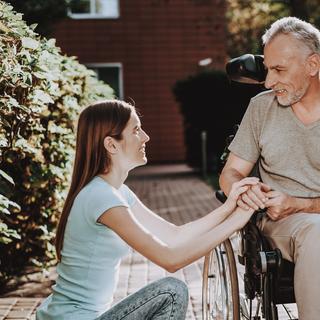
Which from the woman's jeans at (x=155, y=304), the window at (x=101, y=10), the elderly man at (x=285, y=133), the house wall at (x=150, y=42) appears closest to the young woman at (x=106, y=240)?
the woman's jeans at (x=155, y=304)

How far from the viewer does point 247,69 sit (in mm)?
4297

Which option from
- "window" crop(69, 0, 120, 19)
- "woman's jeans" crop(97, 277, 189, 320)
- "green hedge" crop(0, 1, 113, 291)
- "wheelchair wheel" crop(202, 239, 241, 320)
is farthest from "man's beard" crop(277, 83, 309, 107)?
"window" crop(69, 0, 120, 19)

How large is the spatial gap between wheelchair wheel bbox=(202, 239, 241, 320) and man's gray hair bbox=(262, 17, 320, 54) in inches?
42.5

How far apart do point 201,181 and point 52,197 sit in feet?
31.4

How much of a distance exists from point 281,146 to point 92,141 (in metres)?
1.15

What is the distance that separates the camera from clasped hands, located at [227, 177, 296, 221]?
11.7 feet

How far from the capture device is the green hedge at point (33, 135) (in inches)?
170

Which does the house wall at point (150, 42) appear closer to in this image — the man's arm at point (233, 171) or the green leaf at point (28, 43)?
the green leaf at point (28, 43)

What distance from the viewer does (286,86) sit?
12.9 ft

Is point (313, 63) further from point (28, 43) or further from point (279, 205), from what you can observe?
point (28, 43)

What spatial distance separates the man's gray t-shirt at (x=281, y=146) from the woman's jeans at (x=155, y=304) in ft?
3.23

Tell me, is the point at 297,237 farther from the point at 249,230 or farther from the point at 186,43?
the point at 186,43

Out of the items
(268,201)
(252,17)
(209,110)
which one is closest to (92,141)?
(268,201)

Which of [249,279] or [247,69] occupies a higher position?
[247,69]
